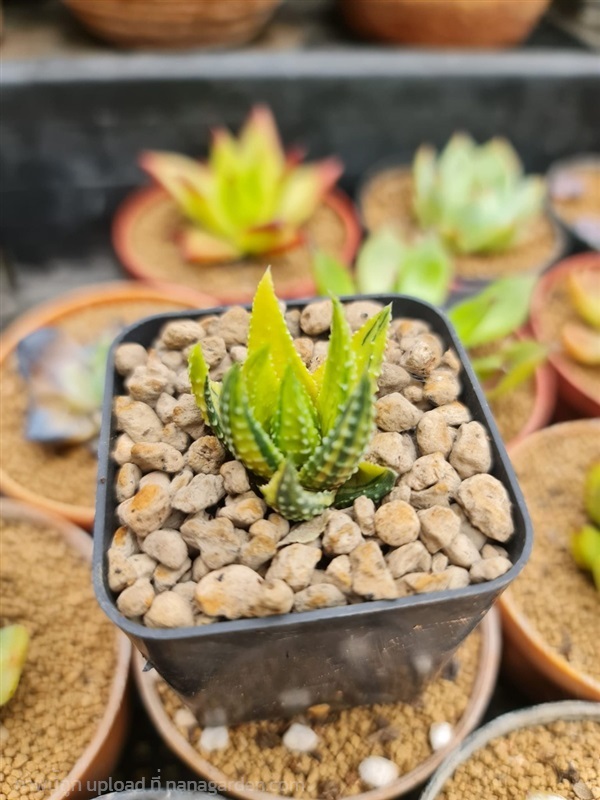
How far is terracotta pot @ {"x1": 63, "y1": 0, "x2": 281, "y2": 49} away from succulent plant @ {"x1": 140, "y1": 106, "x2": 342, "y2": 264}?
10.0 inches

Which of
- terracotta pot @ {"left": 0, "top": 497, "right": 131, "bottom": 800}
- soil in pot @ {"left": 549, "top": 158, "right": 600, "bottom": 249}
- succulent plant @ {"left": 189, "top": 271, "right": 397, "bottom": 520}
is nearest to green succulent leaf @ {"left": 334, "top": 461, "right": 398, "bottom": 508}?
succulent plant @ {"left": 189, "top": 271, "right": 397, "bottom": 520}

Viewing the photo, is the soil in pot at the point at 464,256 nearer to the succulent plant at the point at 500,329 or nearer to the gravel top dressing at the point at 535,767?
the succulent plant at the point at 500,329

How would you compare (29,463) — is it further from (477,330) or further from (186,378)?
(477,330)

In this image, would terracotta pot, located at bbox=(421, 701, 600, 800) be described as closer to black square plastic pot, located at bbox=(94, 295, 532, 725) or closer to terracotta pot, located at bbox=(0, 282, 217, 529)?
black square plastic pot, located at bbox=(94, 295, 532, 725)

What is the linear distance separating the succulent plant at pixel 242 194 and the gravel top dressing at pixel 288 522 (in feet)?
2.37

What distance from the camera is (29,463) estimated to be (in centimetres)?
105

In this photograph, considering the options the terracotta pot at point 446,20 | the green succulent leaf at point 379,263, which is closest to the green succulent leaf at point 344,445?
the green succulent leaf at point 379,263

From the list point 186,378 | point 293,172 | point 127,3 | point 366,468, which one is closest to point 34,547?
point 186,378

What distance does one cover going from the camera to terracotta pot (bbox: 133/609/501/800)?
79cm

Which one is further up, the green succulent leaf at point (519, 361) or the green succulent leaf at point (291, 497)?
the green succulent leaf at point (291, 497)

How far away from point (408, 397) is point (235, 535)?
0.24m

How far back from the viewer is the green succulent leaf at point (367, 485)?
66cm

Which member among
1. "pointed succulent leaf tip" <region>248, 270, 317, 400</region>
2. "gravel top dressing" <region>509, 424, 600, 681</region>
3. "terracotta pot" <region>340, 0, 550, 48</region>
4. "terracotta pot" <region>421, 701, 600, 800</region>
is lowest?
"terracotta pot" <region>421, 701, 600, 800</region>

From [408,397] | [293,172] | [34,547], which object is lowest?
[34,547]
